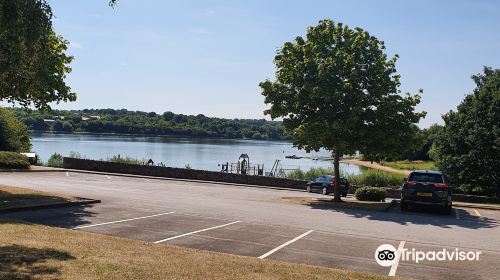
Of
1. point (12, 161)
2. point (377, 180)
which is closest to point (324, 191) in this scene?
point (377, 180)

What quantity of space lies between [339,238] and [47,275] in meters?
7.45

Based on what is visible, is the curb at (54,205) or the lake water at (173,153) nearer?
the curb at (54,205)

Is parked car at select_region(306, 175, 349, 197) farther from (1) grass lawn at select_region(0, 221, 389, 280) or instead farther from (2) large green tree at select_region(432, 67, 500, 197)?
(1) grass lawn at select_region(0, 221, 389, 280)

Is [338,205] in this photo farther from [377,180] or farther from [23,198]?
[377,180]

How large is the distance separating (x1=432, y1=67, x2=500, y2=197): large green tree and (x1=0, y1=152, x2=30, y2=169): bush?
91.5ft

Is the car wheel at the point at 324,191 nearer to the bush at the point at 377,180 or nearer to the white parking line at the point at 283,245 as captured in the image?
the bush at the point at 377,180

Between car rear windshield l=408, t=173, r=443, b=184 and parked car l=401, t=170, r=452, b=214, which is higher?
car rear windshield l=408, t=173, r=443, b=184

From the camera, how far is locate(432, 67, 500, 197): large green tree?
31.7 meters

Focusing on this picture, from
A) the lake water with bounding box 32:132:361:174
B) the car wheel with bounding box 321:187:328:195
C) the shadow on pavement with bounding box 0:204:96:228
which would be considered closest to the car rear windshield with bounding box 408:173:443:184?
the shadow on pavement with bounding box 0:204:96:228

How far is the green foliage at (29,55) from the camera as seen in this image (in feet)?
32.1

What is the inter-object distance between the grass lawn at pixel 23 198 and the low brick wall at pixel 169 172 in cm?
1860

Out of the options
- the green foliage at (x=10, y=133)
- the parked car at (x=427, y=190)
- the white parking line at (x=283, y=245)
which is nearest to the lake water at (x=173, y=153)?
the green foliage at (x=10, y=133)

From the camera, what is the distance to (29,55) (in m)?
11.9

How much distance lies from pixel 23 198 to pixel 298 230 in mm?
8991
